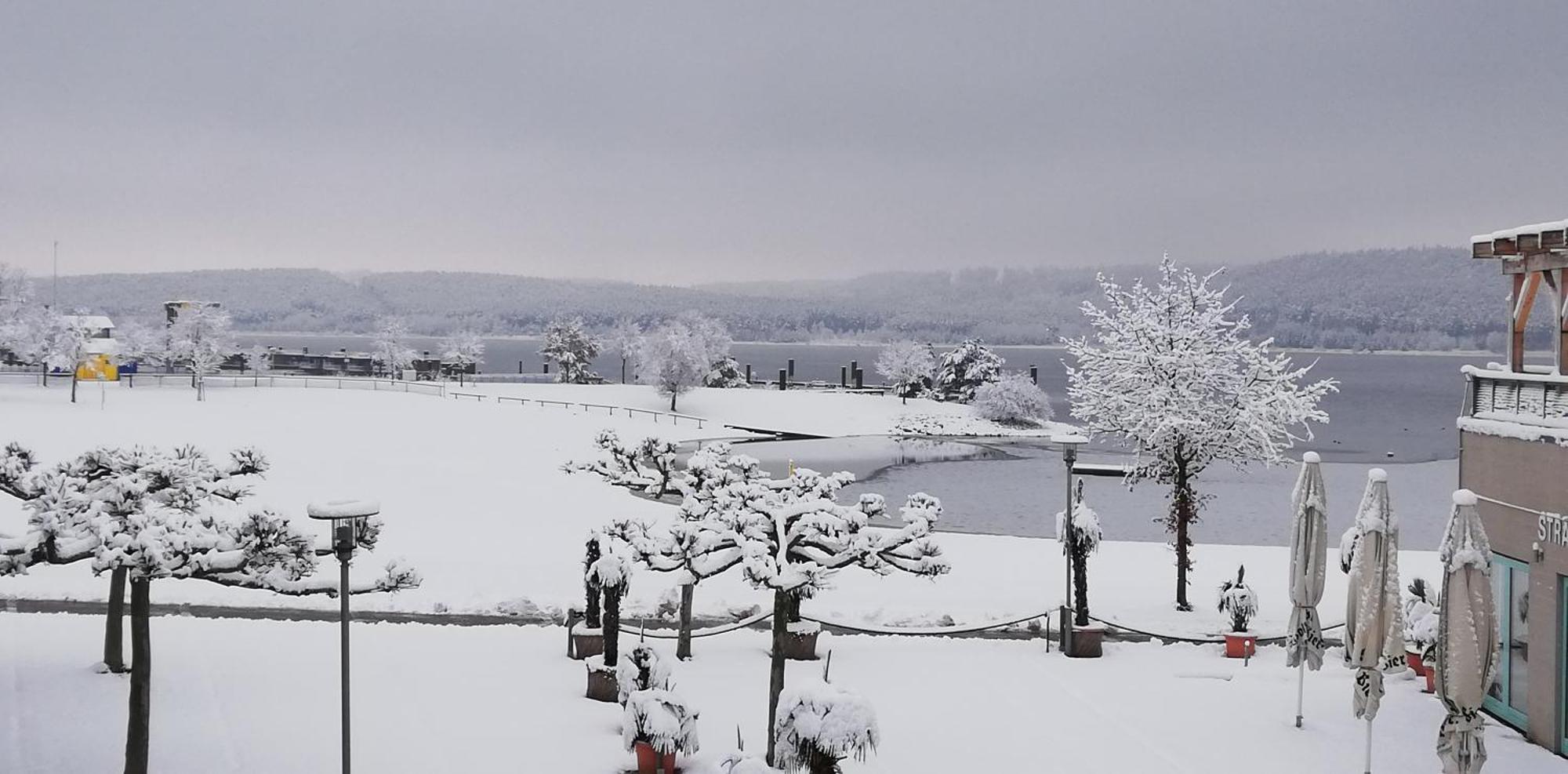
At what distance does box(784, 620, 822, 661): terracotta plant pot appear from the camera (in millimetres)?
17750

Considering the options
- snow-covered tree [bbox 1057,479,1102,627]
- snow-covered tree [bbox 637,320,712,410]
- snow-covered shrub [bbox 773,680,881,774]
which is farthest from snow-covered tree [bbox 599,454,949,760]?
snow-covered tree [bbox 637,320,712,410]

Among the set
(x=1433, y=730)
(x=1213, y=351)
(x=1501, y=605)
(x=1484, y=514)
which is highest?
(x=1213, y=351)

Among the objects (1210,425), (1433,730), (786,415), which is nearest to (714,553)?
(1433,730)

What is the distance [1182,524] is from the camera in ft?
74.5

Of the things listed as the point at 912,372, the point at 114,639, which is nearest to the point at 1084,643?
the point at 114,639

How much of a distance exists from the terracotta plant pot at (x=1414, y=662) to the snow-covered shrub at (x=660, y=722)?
37.9 ft

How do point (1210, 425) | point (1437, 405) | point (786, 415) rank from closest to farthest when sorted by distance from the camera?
point (1210, 425)
point (786, 415)
point (1437, 405)

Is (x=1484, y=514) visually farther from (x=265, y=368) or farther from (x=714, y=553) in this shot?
(x=265, y=368)

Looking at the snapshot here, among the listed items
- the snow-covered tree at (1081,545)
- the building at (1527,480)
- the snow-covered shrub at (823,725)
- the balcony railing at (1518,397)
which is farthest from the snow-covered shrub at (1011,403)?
the snow-covered shrub at (823,725)

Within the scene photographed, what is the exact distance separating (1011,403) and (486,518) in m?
58.3

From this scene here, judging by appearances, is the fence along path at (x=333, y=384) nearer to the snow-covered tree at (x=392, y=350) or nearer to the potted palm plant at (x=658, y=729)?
the snow-covered tree at (x=392, y=350)

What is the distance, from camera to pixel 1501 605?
14578mm

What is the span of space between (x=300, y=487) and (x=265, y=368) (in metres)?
56.6

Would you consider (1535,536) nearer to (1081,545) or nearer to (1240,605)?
(1240,605)
